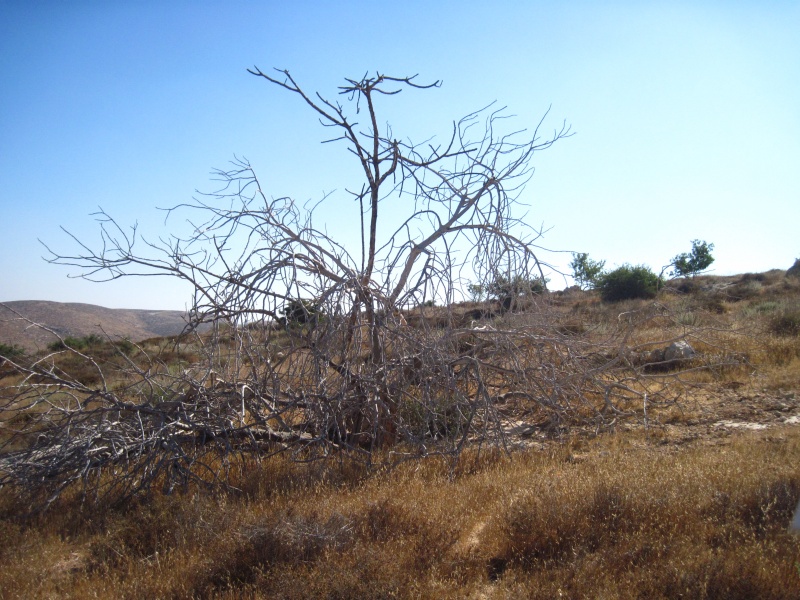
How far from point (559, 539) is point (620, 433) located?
11.7 feet

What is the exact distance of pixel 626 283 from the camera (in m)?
25.2

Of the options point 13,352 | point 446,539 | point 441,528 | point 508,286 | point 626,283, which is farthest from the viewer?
point 626,283

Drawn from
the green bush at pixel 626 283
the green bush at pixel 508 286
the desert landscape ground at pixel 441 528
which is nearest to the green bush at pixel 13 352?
the desert landscape ground at pixel 441 528

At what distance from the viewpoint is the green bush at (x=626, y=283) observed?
2476 cm

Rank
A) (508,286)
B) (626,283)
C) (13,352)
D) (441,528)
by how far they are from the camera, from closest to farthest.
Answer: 1. (441,528)
2. (508,286)
3. (13,352)
4. (626,283)

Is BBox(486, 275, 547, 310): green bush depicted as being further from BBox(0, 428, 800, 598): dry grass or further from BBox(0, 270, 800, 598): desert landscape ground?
BBox(0, 428, 800, 598): dry grass

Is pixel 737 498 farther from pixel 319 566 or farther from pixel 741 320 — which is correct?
pixel 741 320

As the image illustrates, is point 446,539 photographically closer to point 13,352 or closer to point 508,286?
point 508,286

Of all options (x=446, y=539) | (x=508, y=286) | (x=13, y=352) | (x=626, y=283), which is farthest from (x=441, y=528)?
(x=626, y=283)

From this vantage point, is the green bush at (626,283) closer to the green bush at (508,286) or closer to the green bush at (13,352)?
the green bush at (508,286)

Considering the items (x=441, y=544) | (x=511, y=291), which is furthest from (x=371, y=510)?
(x=511, y=291)

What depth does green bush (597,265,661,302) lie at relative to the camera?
24.8 meters

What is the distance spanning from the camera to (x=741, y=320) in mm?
12875

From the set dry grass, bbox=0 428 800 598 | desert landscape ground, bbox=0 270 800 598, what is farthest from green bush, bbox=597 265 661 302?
dry grass, bbox=0 428 800 598
